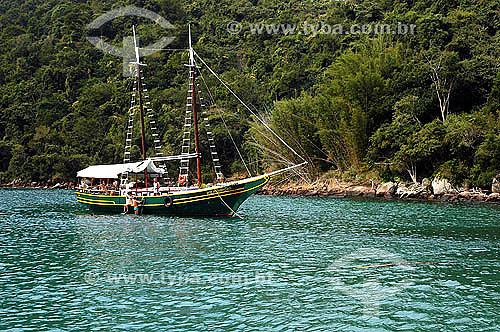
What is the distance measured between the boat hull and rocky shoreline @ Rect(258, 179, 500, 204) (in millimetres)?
14616

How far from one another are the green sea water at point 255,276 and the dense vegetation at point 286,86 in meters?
15.0

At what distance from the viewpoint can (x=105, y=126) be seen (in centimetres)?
6906

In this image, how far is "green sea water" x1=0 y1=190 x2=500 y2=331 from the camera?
948 centimetres

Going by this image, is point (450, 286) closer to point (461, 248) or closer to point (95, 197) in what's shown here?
point (461, 248)

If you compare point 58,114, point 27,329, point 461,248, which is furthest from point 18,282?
point 58,114

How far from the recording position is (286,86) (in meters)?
57.4

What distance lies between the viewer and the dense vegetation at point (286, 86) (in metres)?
36.4

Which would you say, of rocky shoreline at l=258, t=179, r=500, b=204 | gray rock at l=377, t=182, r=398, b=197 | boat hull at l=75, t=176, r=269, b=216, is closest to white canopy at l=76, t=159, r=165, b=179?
boat hull at l=75, t=176, r=269, b=216

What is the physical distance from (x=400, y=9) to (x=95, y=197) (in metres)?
41.8

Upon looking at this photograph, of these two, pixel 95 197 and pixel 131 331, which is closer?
pixel 131 331

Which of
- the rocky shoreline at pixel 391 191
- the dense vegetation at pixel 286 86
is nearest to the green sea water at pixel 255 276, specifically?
the rocky shoreline at pixel 391 191

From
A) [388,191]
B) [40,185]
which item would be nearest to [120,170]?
[388,191]

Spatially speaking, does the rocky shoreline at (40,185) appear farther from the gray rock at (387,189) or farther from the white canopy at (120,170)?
the gray rock at (387,189)

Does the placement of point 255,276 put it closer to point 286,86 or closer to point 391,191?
point 391,191
